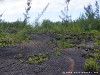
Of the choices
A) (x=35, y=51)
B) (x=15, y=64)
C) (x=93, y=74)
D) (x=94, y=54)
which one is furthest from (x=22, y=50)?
(x=93, y=74)

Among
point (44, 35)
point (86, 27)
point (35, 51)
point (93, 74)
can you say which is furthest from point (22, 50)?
point (86, 27)

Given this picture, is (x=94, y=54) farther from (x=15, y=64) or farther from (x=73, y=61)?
(x=15, y=64)

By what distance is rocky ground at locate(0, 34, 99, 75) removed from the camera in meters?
5.63

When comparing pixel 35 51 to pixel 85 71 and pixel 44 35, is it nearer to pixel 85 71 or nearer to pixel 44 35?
pixel 85 71

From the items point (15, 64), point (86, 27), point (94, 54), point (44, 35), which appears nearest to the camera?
point (15, 64)

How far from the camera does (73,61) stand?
20.6ft

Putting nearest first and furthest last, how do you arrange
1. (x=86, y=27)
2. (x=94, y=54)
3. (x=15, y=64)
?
(x=15, y=64) → (x=94, y=54) → (x=86, y=27)

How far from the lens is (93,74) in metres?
5.64

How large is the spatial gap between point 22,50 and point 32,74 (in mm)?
1692

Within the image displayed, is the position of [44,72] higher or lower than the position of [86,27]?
lower

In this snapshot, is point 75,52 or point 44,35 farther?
point 44,35

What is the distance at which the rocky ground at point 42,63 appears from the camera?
5629 millimetres

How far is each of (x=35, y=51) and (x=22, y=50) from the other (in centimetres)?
30

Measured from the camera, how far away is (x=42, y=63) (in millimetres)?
6121
